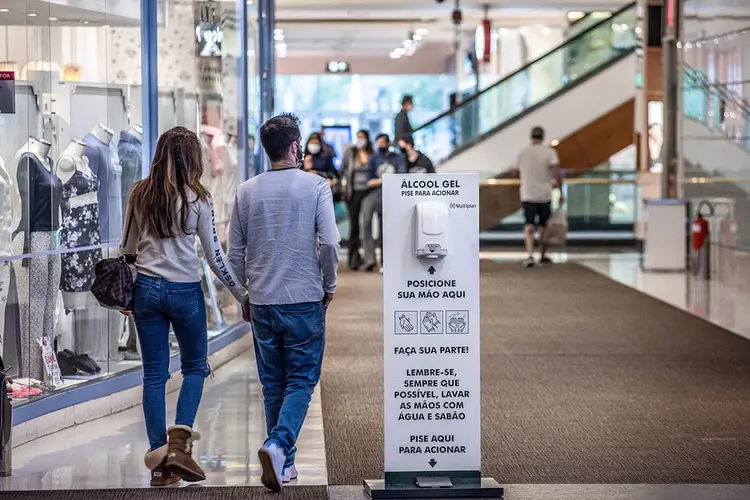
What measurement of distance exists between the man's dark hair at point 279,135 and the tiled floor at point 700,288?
18.7ft

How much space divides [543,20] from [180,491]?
20.9 m

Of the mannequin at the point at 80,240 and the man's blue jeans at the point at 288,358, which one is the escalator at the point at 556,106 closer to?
the mannequin at the point at 80,240

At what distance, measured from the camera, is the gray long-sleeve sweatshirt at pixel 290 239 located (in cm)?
492

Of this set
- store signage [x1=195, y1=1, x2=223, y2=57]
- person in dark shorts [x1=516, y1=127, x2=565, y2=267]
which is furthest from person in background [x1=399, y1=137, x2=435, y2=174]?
store signage [x1=195, y1=1, x2=223, y2=57]

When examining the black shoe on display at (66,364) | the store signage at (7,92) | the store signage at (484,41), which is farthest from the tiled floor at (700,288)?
the store signage at (7,92)

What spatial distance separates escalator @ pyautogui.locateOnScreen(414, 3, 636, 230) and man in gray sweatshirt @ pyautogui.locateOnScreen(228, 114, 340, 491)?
1543 cm

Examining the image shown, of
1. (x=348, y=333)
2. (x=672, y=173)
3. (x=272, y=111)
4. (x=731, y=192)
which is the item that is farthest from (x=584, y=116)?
(x=348, y=333)

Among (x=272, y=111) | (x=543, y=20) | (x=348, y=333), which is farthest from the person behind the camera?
(x=543, y=20)

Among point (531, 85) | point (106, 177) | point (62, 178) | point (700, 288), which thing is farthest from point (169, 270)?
point (531, 85)

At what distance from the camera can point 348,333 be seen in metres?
10.1

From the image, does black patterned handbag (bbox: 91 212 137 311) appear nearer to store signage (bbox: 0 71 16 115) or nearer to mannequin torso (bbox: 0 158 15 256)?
mannequin torso (bbox: 0 158 15 256)

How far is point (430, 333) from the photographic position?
4.93 meters

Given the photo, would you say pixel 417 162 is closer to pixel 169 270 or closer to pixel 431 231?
pixel 169 270

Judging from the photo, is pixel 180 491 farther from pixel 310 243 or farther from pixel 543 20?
pixel 543 20
